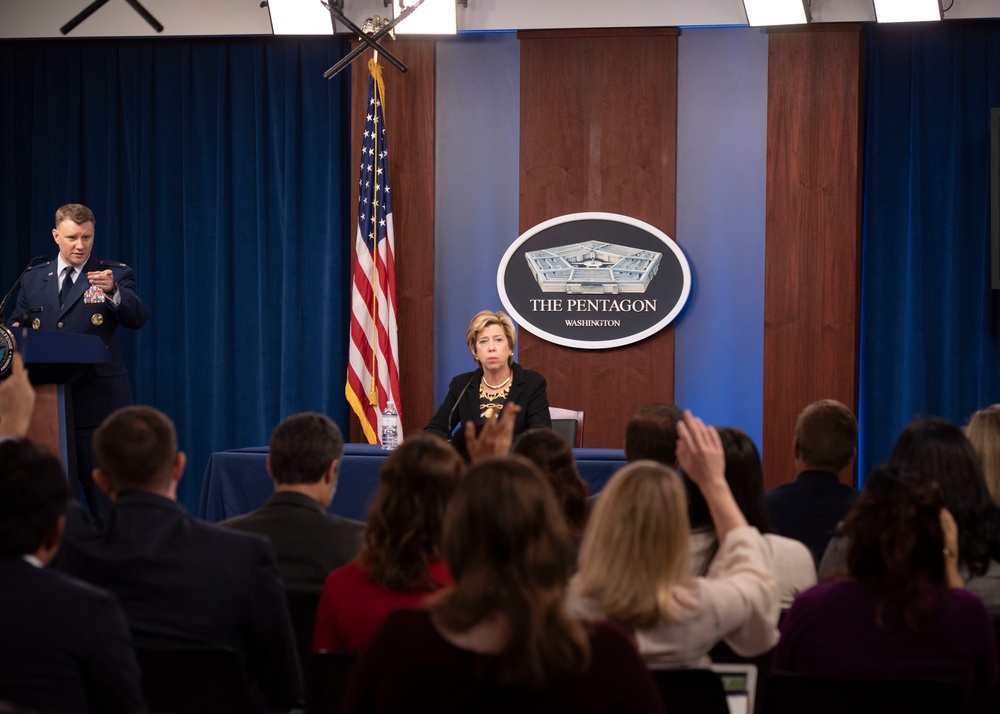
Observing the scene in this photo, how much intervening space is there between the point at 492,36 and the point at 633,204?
4.45ft

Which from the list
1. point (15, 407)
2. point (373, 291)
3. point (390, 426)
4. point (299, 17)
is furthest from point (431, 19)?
point (15, 407)

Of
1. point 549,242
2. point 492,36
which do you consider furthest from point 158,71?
point 549,242

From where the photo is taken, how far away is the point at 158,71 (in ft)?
23.1

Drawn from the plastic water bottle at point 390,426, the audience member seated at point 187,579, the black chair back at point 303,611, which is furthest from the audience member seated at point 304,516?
the plastic water bottle at point 390,426

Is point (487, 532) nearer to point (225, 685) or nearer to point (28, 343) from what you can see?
point (225, 685)

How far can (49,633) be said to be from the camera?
5.64 feet

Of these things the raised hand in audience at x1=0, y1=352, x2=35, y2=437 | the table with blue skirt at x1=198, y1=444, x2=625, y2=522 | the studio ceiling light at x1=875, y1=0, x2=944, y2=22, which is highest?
the studio ceiling light at x1=875, y1=0, x2=944, y2=22

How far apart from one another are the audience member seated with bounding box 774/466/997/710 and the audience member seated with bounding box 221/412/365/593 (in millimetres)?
1059

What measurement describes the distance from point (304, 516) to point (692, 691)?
1.06 metres

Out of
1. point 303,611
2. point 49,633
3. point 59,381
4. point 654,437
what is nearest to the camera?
point 49,633

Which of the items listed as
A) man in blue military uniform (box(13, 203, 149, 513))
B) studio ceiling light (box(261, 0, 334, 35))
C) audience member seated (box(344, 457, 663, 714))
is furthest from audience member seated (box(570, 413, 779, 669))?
studio ceiling light (box(261, 0, 334, 35))

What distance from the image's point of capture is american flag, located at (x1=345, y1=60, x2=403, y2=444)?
640 cm

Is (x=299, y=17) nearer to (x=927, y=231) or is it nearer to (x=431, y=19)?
(x=431, y=19)

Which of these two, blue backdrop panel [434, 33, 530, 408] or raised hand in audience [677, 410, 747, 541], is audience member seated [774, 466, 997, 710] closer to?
raised hand in audience [677, 410, 747, 541]
